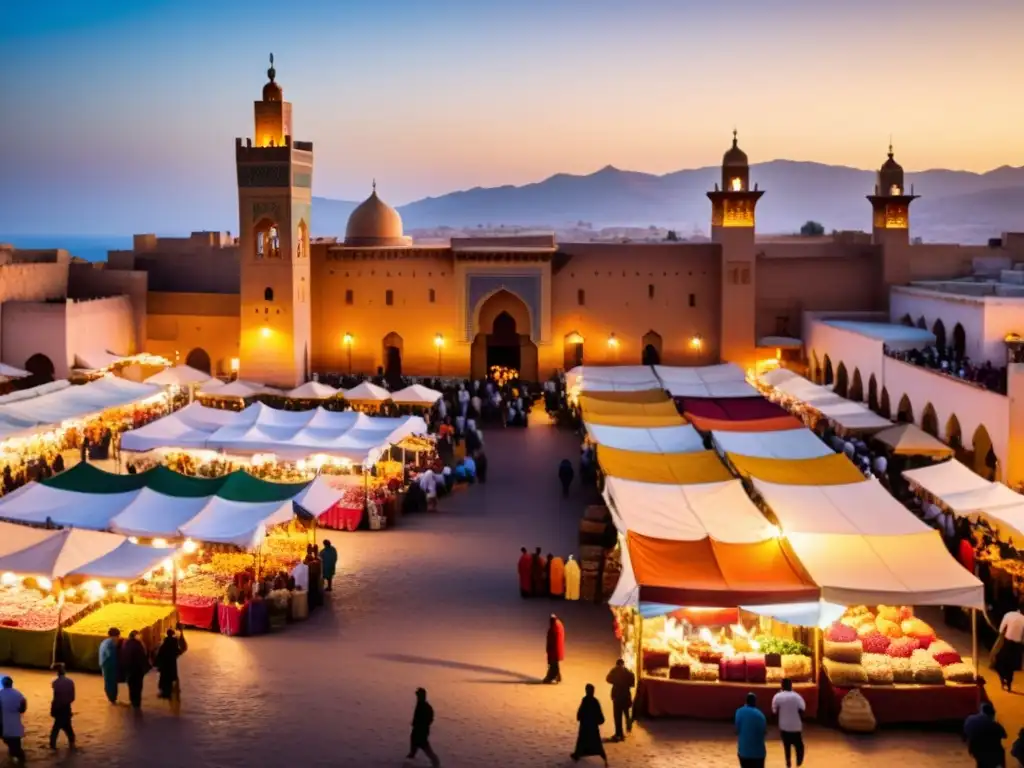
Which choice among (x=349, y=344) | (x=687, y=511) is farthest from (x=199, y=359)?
(x=687, y=511)

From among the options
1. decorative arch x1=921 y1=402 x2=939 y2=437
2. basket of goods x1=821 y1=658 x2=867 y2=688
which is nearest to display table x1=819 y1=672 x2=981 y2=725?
basket of goods x1=821 y1=658 x2=867 y2=688

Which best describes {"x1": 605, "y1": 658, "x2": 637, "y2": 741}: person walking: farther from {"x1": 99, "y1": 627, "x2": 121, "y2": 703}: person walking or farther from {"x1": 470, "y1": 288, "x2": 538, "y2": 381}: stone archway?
{"x1": 470, "y1": 288, "x2": 538, "y2": 381}: stone archway

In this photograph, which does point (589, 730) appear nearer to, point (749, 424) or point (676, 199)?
point (749, 424)

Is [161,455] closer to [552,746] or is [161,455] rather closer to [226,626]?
[226,626]

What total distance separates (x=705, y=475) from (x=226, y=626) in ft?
22.8

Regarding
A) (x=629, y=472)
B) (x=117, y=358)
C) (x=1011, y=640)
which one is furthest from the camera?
(x=117, y=358)

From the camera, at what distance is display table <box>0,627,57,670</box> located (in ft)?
44.4

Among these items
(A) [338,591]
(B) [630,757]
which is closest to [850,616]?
(B) [630,757]

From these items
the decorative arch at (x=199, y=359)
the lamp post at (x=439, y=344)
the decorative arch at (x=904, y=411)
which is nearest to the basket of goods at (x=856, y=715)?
the decorative arch at (x=904, y=411)

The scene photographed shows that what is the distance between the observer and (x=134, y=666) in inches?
491

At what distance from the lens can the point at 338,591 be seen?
54.1 ft

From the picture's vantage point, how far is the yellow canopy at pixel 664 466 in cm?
1778

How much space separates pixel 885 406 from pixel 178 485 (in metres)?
16.4

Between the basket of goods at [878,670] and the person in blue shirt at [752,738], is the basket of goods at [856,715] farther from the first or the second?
the person in blue shirt at [752,738]
